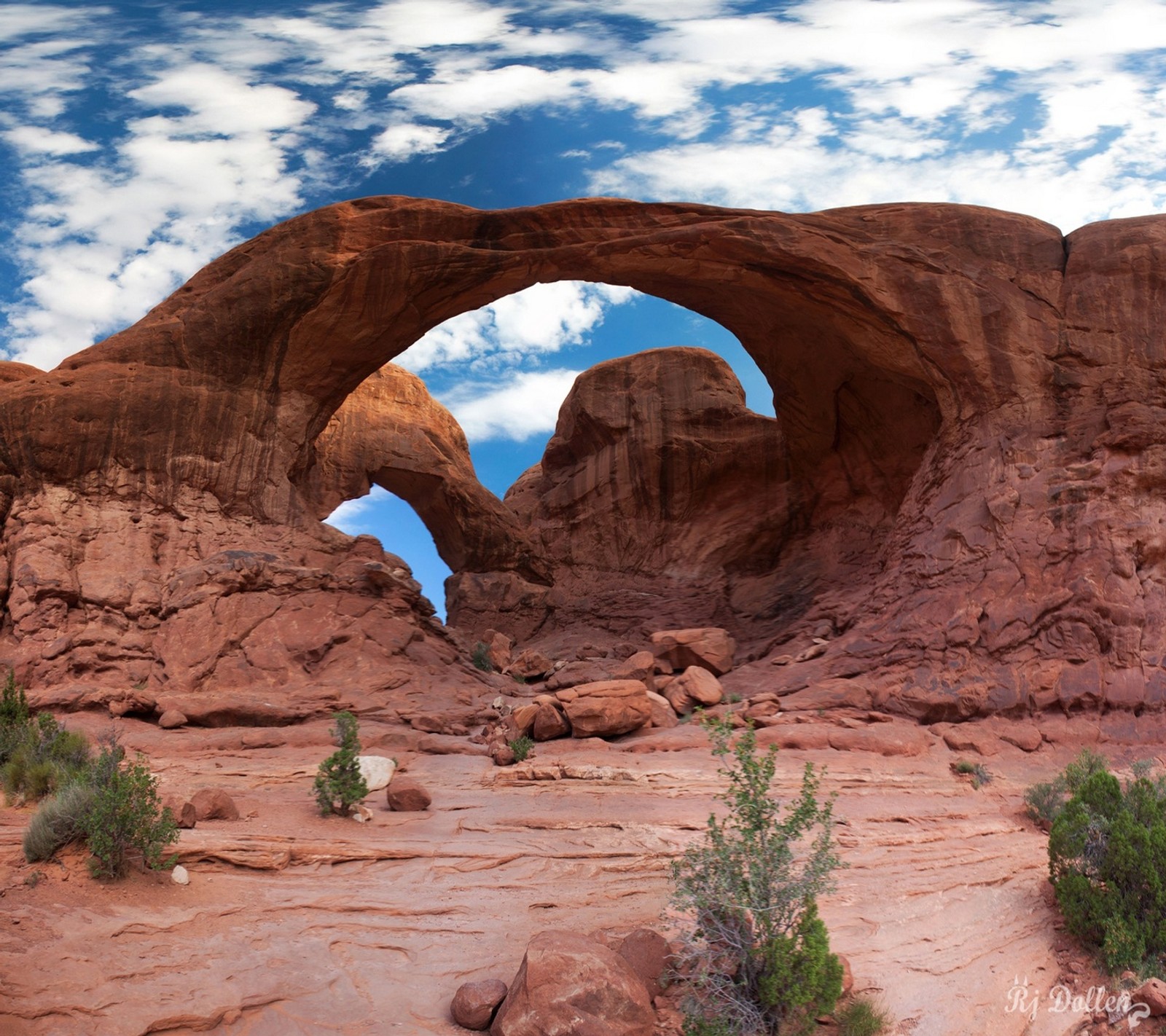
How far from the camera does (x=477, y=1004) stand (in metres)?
5.94

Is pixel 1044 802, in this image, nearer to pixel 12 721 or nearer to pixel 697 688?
pixel 697 688

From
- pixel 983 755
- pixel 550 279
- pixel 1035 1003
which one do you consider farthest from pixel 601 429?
pixel 1035 1003

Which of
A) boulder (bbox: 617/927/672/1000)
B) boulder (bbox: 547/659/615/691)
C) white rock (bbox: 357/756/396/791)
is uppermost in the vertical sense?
boulder (bbox: 617/927/672/1000)

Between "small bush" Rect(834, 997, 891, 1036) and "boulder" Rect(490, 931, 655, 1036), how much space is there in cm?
122

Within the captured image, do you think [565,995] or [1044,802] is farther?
[1044,802]

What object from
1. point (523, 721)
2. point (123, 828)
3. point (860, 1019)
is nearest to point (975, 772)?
point (523, 721)

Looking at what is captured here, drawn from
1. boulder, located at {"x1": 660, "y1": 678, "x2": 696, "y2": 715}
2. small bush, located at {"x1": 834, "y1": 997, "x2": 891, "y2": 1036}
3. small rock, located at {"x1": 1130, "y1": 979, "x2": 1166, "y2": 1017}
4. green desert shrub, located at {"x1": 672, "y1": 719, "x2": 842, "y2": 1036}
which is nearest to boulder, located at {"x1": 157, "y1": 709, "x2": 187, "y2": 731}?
boulder, located at {"x1": 660, "y1": 678, "x2": 696, "y2": 715}

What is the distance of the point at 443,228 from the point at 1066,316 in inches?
436

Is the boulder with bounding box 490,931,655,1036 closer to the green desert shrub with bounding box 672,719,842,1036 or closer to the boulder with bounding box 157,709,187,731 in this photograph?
the green desert shrub with bounding box 672,719,842,1036

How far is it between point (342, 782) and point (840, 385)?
1421cm

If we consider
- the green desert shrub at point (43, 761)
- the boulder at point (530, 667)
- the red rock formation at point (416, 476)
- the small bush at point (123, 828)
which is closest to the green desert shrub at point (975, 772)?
the small bush at point (123, 828)

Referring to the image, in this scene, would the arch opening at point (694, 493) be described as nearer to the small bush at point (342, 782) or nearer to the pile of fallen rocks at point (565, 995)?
the small bush at point (342, 782)

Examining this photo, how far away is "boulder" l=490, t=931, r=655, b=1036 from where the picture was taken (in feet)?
18.5

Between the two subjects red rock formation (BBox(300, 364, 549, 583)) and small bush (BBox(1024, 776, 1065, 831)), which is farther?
red rock formation (BBox(300, 364, 549, 583))
